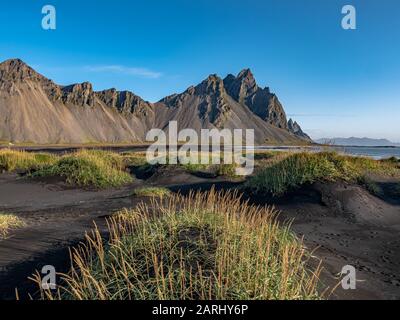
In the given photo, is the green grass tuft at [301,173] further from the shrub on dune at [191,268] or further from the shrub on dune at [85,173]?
the shrub on dune at [85,173]

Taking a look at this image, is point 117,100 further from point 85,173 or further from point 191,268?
point 191,268

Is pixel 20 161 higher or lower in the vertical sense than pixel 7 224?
higher

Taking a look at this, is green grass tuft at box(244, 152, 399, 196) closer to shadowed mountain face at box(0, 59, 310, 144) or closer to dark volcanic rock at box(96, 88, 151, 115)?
shadowed mountain face at box(0, 59, 310, 144)

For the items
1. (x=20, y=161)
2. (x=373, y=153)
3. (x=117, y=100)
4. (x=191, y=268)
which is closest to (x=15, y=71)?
(x=117, y=100)

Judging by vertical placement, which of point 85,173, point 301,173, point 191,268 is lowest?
point 191,268

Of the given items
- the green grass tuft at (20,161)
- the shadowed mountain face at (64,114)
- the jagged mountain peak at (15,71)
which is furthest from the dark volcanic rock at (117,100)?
the green grass tuft at (20,161)

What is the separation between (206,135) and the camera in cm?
17700

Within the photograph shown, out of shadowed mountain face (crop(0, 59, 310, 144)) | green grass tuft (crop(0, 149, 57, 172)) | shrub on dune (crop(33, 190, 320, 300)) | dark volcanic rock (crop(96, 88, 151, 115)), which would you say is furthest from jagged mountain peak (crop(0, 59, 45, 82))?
shrub on dune (crop(33, 190, 320, 300))

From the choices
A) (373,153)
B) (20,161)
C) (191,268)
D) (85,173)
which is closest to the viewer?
(191,268)

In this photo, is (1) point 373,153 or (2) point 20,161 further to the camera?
(1) point 373,153

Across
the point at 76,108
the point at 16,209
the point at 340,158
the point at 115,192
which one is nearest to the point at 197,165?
the point at 115,192

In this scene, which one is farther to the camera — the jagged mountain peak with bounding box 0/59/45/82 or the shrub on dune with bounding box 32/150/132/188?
the jagged mountain peak with bounding box 0/59/45/82

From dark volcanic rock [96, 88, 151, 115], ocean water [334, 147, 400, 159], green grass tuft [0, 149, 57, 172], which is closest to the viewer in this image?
ocean water [334, 147, 400, 159]
